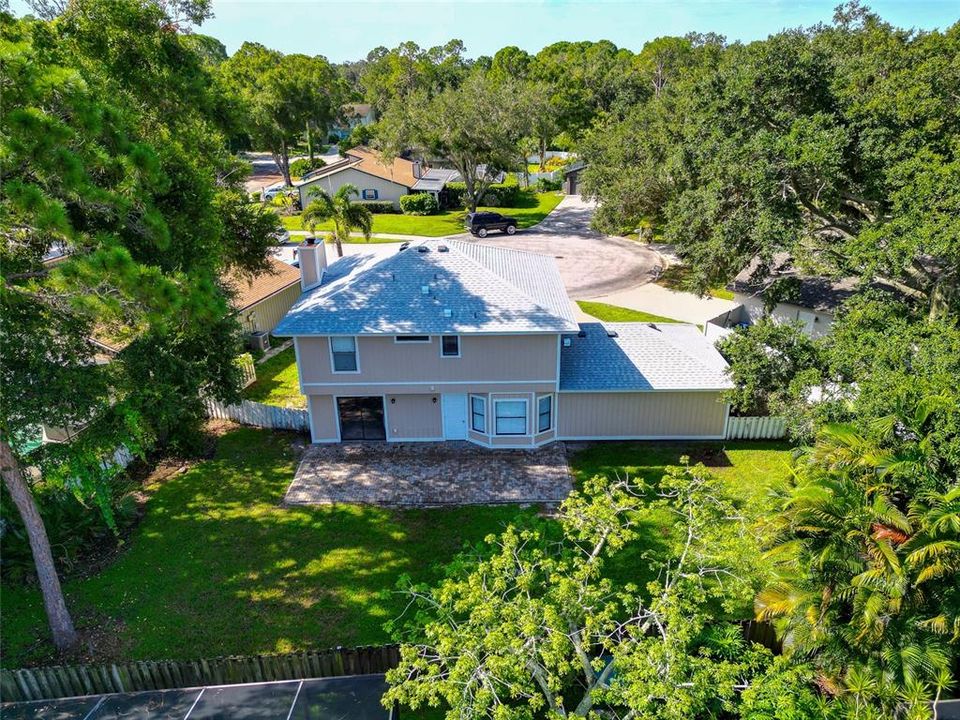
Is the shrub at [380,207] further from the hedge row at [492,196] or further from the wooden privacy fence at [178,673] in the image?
the wooden privacy fence at [178,673]

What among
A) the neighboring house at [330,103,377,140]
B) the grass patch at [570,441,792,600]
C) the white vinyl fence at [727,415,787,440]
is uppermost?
the neighboring house at [330,103,377,140]

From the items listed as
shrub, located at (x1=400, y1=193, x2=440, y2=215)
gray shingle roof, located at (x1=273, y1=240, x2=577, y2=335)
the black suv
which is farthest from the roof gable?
shrub, located at (x1=400, y1=193, x2=440, y2=215)

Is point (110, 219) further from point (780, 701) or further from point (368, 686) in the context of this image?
point (780, 701)

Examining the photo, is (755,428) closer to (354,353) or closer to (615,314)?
(615,314)

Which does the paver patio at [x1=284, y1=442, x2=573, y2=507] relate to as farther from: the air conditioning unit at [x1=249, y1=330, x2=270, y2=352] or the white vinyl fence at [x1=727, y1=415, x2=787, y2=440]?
the air conditioning unit at [x1=249, y1=330, x2=270, y2=352]

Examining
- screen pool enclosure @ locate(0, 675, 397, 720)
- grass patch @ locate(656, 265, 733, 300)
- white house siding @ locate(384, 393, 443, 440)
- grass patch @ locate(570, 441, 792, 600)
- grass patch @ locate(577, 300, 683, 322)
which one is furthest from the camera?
grass patch @ locate(656, 265, 733, 300)

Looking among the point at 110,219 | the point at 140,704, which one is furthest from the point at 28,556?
the point at 110,219

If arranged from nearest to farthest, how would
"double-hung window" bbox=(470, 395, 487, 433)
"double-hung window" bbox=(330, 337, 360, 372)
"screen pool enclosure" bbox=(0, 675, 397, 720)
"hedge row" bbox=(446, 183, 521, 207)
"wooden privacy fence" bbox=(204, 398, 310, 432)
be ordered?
"screen pool enclosure" bbox=(0, 675, 397, 720) → "double-hung window" bbox=(330, 337, 360, 372) → "double-hung window" bbox=(470, 395, 487, 433) → "wooden privacy fence" bbox=(204, 398, 310, 432) → "hedge row" bbox=(446, 183, 521, 207)
